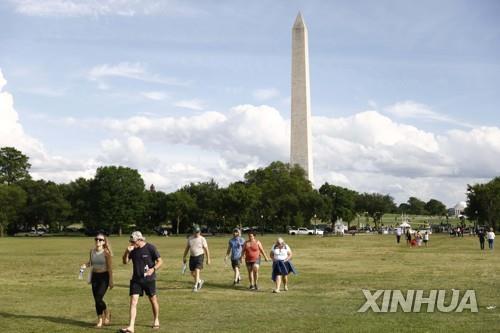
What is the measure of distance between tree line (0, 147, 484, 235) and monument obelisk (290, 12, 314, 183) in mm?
7089

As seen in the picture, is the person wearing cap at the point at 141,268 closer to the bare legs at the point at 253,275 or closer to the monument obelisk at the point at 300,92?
the bare legs at the point at 253,275

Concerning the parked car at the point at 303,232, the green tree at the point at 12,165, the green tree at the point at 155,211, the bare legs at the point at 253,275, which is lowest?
the bare legs at the point at 253,275

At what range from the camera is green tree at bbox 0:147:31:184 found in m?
109

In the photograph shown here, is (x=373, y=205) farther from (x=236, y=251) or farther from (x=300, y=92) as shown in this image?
(x=236, y=251)

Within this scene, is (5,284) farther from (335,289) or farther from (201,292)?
(335,289)

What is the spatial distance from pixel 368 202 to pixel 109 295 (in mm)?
128201

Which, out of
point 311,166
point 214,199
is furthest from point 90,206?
point 311,166

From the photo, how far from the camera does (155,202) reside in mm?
117438

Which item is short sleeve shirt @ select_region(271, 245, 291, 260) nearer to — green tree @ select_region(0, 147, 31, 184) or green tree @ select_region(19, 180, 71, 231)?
green tree @ select_region(19, 180, 71, 231)

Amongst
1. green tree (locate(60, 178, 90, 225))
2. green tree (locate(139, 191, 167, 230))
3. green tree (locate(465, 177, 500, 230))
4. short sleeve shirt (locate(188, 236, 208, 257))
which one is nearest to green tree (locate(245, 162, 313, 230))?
green tree (locate(139, 191, 167, 230))

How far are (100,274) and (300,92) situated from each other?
76831 mm

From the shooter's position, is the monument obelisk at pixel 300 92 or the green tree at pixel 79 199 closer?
the monument obelisk at pixel 300 92

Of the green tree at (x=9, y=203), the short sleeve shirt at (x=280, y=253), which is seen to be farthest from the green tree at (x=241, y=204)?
the short sleeve shirt at (x=280, y=253)

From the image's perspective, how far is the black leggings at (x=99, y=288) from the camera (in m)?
13.6
